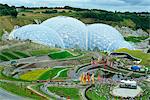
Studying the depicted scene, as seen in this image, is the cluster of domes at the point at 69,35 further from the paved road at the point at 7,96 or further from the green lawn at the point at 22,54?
the paved road at the point at 7,96

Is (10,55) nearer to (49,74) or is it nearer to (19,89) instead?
(49,74)

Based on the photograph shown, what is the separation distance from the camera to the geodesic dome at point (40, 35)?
59625 mm

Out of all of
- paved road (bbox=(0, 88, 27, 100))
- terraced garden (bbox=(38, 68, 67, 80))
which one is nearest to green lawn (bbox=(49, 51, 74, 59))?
terraced garden (bbox=(38, 68, 67, 80))

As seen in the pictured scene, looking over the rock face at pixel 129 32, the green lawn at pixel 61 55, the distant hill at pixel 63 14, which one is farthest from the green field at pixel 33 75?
the rock face at pixel 129 32

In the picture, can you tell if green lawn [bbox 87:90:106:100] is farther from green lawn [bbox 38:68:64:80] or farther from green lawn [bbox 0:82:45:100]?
green lawn [bbox 38:68:64:80]

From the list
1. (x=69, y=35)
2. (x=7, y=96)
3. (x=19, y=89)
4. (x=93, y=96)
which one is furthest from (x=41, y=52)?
(x=7, y=96)

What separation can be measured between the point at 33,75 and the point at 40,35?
18184mm

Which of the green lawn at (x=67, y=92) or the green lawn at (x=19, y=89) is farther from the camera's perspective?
the green lawn at (x=67, y=92)

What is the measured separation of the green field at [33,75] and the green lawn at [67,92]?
244 inches

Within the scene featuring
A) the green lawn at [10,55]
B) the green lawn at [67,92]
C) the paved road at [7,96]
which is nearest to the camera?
the paved road at [7,96]

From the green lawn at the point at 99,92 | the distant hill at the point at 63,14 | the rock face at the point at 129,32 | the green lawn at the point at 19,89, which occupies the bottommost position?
the rock face at the point at 129,32

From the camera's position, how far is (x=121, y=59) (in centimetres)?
5528

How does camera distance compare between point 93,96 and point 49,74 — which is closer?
point 93,96

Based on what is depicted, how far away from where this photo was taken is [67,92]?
33969mm
